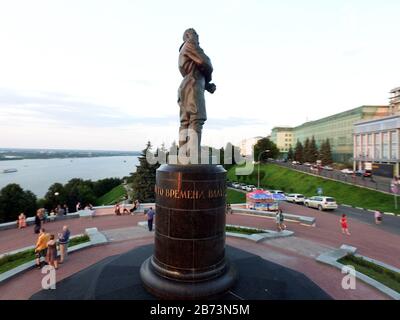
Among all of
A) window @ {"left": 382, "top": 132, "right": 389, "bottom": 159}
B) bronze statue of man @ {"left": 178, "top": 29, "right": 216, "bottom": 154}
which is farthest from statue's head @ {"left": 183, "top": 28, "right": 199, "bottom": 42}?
window @ {"left": 382, "top": 132, "right": 389, "bottom": 159}

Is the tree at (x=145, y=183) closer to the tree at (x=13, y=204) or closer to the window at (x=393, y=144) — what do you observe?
the tree at (x=13, y=204)

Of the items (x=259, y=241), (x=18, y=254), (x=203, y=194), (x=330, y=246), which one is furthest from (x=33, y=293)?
(x=330, y=246)

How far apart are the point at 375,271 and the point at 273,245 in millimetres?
3871

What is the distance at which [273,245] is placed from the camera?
12281 millimetres

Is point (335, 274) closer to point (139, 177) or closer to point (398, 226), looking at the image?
point (398, 226)

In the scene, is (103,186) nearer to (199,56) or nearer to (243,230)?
(243,230)

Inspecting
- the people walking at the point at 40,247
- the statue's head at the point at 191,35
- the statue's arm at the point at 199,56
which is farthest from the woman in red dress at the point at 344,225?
the people walking at the point at 40,247

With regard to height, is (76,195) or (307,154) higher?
(307,154)

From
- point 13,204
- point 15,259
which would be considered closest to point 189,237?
point 15,259

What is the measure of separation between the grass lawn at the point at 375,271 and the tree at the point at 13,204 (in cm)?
3321

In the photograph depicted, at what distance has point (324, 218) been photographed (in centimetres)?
2078

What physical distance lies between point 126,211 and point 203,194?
15110mm

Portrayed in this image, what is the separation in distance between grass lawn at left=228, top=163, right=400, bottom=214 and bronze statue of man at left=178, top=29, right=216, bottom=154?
26.0 metres

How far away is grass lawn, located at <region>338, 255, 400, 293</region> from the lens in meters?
8.83
